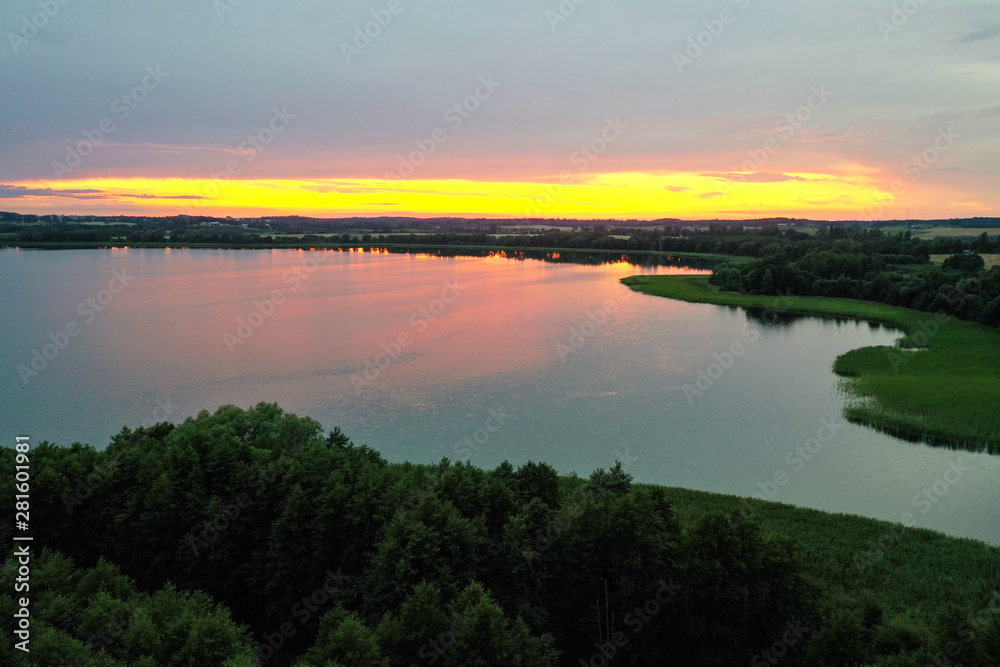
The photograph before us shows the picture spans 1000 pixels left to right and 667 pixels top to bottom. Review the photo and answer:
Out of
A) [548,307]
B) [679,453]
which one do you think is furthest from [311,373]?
[548,307]

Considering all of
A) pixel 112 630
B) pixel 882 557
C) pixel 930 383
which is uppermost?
pixel 112 630

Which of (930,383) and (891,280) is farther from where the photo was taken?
(891,280)

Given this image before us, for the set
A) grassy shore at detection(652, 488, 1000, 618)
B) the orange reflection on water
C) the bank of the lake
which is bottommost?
grassy shore at detection(652, 488, 1000, 618)

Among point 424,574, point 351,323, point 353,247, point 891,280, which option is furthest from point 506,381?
point 353,247

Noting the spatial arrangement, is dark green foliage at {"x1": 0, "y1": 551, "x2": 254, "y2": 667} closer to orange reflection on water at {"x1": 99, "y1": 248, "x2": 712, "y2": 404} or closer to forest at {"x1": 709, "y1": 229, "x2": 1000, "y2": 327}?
orange reflection on water at {"x1": 99, "y1": 248, "x2": 712, "y2": 404}

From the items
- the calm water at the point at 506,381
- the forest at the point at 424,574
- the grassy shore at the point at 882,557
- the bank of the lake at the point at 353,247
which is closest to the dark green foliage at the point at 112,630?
the forest at the point at 424,574

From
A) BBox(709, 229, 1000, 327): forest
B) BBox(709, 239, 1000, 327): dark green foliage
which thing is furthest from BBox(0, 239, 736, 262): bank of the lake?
BBox(709, 239, 1000, 327): dark green foliage

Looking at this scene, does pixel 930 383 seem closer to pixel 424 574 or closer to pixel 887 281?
pixel 424 574
